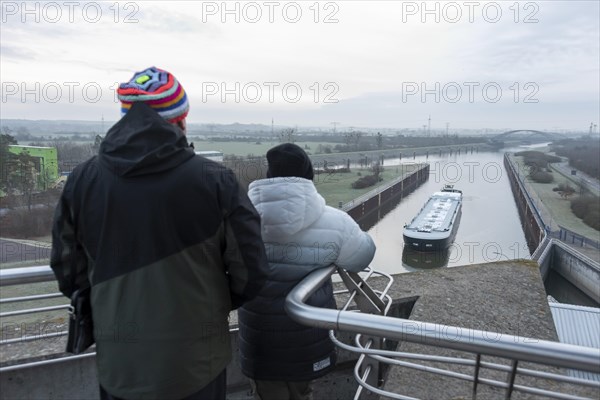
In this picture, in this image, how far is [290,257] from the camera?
4.68 feet

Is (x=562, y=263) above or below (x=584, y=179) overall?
below

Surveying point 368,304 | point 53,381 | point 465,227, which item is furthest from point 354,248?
Result: point 465,227

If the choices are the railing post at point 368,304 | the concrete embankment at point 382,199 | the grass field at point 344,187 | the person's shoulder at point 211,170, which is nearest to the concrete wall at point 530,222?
the concrete embankment at point 382,199

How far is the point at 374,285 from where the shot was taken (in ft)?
9.83

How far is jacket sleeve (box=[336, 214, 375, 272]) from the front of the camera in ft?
4.68

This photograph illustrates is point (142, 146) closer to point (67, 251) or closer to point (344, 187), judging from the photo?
point (67, 251)

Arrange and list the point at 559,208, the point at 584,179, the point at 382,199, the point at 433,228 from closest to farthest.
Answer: the point at 433,228
the point at 382,199
the point at 559,208
the point at 584,179

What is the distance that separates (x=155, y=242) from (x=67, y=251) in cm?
30

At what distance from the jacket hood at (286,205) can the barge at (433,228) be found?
20.0 meters

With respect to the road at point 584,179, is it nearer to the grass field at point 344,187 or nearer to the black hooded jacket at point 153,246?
the grass field at point 344,187

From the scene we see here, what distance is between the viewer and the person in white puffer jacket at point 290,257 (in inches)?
53.8

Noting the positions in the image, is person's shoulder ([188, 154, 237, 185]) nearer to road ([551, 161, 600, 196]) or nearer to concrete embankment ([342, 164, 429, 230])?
concrete embankment ([342, 164, 429, 230])

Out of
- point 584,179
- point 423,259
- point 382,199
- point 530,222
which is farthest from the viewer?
point 584,179

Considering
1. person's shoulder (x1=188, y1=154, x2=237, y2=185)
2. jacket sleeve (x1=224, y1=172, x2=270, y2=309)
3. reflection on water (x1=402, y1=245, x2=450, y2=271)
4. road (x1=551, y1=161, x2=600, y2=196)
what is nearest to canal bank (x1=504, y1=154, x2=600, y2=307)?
reflection on water (x1=402, y1=245, x2=450, y2=271)
